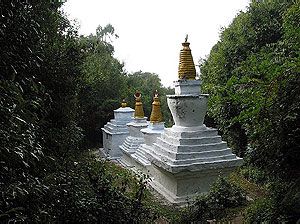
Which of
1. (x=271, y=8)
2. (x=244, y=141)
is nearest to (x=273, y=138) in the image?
(x=244, y=141)

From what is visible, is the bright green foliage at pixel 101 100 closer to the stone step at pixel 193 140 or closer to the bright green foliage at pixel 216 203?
the stone step at pixel 193 140

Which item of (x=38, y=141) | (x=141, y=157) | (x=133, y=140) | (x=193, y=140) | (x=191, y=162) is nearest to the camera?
(x=38, y=141)

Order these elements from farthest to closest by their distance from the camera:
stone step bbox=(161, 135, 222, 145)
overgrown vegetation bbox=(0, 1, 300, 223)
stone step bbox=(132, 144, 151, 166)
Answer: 1. stone step bbox=(132, 144, 151, 166)
2. stone step bbox=(161, 135, 222, 145)
3. overgrown vegetation bbox=(0, 1, 300, 223)

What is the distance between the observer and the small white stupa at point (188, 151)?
6027 millimetres

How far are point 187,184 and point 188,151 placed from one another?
0.72 meters

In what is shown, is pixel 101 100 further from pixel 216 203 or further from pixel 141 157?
pixel 216 203

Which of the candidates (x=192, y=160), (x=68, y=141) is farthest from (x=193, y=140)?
(x=68, y=141)

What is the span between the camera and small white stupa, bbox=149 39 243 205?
19.8 ft

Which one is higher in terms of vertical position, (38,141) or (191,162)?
(38,141)

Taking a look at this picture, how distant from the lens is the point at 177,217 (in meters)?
4.81

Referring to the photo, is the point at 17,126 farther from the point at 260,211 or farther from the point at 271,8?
the point at 271,8

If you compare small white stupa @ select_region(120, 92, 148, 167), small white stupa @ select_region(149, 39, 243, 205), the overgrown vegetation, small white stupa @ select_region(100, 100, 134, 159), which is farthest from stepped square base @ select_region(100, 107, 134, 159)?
the overgrown vegetation

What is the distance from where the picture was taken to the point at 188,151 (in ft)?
20.2

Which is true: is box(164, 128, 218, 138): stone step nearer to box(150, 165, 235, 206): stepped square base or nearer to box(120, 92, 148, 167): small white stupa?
box(150, 165, 235, 206): stepped square base
